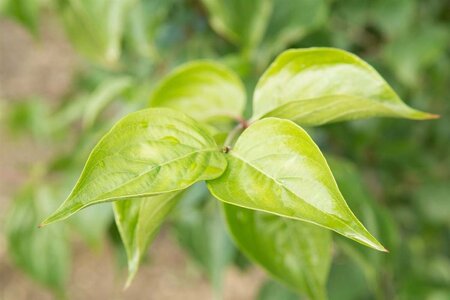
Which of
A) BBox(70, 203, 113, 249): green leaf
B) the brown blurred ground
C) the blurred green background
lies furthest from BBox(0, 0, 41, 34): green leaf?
the brown blurred ground

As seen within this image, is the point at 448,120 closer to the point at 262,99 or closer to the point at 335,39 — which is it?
the point at 335,39

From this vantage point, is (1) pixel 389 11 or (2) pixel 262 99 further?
(1) pixel 389 11

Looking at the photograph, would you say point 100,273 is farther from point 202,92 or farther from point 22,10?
point 202,92

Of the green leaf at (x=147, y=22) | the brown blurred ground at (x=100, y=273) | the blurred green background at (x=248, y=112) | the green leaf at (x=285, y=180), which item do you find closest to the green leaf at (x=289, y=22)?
the blurred green background at (x=248, y=112)

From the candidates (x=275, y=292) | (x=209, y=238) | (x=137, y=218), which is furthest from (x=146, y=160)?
(x=275, y=292)

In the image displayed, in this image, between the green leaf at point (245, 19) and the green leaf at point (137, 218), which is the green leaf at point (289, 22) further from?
the green leaf at point (137, 218)

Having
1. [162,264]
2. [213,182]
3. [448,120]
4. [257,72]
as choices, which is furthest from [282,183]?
[162,264]

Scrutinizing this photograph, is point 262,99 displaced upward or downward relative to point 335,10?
upward

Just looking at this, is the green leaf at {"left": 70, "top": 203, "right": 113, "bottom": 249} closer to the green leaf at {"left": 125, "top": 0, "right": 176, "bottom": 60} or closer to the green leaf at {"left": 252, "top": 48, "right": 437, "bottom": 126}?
the green leaf at {"left": 125, "top": 0, "right": 176, "bottom": 60}
